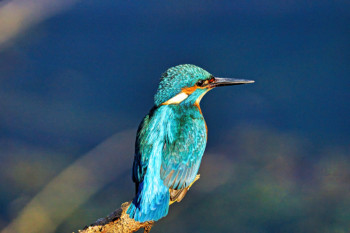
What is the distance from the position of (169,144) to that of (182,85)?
208 millimetres

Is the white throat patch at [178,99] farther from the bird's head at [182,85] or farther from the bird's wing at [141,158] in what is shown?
the bird's wing at [141,158]

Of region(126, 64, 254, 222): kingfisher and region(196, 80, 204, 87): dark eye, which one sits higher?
region(196, 80, 204, 87): dark eye

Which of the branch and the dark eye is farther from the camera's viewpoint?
the dark eye

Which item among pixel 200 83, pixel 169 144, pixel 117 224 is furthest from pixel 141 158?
pixel 200 83

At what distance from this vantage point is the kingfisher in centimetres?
131

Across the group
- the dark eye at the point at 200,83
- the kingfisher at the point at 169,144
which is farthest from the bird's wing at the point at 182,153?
the dark eye at the point at 200,83

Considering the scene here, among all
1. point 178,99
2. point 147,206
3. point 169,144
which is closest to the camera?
point 147,206

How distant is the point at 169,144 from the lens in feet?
4.56

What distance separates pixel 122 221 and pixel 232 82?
2.07ft

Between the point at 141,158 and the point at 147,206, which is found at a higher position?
the point at 141,158

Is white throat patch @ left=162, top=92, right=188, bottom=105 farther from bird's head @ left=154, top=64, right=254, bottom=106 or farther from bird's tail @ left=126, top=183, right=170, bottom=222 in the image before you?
bird's tail @ left=126, top=183, right=170, bottom=222

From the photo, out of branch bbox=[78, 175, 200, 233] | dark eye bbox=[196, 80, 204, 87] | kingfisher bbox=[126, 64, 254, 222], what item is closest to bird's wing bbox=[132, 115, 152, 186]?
Answer: kingfisher bbox=[126, 64, 254, 222]

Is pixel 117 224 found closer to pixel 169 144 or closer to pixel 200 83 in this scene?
pixel 169 144

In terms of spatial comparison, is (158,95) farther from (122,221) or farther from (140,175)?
(122,221)
